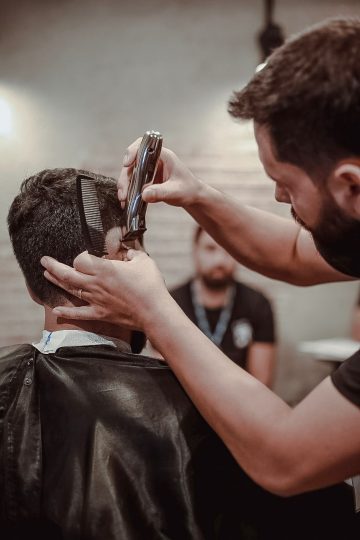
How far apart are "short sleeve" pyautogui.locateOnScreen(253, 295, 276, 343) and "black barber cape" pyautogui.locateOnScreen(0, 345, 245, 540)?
101 inches

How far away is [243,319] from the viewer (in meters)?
3.93

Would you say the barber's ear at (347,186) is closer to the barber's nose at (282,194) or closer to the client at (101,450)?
the barber's nose at (282,194)

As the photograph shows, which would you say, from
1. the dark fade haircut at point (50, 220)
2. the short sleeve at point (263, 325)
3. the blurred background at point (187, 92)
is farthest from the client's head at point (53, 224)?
the short sleeve at point (263, 325)

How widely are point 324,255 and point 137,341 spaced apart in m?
0.51

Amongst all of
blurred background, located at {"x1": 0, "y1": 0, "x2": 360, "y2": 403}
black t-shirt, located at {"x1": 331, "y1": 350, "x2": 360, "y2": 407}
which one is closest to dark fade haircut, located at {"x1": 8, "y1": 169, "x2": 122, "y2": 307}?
black t-shirt, located at {"x1": 331, "y1": 350, "x2": 360, "y2": 407}

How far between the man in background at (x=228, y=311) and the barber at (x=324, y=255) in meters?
2.45

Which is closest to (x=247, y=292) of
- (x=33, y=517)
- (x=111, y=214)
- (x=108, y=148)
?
(x=108, y=148)

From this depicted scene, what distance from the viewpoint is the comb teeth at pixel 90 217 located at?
1.43 meters

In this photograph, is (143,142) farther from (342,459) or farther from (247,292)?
(247,292)

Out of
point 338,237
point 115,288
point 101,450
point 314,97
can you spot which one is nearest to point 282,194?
point 338,237

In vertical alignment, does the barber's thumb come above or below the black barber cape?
above

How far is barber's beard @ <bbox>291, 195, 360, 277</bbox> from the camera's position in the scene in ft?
4.26

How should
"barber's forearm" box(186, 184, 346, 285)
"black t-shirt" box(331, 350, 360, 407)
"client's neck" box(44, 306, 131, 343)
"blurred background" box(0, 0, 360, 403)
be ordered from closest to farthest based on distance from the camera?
1. "black t-shirt" box(331, 350, 360, 407)
2. "client's neck" box(44, 306, 131, 343)
3. "barber's forearm" box(186, 184, 346, 285)
4. "blurred background" box(0, 0, 360, 403)

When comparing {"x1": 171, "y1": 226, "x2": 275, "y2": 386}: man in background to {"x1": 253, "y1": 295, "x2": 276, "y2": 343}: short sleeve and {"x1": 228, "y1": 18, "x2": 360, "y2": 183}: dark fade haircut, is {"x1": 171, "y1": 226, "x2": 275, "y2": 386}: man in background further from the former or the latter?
{"x1": 228, "y1": 18, "x2": 360, "y2": 183}: dark fade haircut
